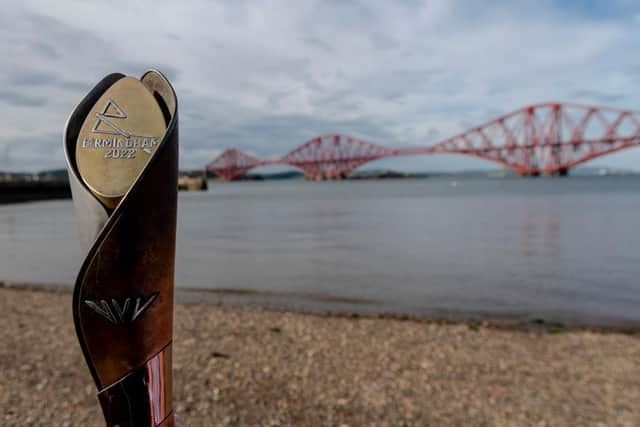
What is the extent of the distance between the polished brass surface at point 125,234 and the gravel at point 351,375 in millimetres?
2649

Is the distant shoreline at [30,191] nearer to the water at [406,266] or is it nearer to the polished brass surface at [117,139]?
the water at [406,266]

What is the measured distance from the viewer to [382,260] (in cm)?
1466

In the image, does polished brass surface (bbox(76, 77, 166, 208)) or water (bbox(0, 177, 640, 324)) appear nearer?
polished brass surface (bbox(76, 77, 166, 208))

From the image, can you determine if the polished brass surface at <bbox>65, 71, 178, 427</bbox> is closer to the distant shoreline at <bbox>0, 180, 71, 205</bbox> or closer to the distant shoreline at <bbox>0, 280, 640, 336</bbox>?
the distant shoreline at <bbox>0, 280, 640, 336</bbox>

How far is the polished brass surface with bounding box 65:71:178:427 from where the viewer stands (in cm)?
A: 112

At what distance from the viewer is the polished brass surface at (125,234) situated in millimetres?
1117

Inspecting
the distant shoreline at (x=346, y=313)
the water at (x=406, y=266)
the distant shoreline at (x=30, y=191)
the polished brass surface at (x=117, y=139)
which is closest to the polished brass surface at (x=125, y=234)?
the polished brass surface at (x=117, y=139)

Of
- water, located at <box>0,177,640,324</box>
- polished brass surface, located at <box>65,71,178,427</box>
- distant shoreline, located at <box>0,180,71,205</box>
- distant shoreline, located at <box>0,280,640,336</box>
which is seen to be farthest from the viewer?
distant shoreline, located at <box>0,180,71,205</box>

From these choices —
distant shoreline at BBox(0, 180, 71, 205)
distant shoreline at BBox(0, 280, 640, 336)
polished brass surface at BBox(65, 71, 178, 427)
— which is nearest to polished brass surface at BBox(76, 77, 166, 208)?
polished brass surface at BBox(65, 71, 178, 427)

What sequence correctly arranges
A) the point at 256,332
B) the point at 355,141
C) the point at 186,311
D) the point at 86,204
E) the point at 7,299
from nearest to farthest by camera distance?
the point at 86,204 → the point at 256,332 → the point at 186,311 → the point at 7,299 → the point at 355,141

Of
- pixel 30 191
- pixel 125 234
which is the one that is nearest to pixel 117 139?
pixel 125 234

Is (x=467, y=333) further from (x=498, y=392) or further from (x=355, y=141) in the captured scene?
(x=355, y=141)

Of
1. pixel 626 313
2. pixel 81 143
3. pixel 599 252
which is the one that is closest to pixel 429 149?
pixel 599 252

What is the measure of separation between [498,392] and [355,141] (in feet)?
349
